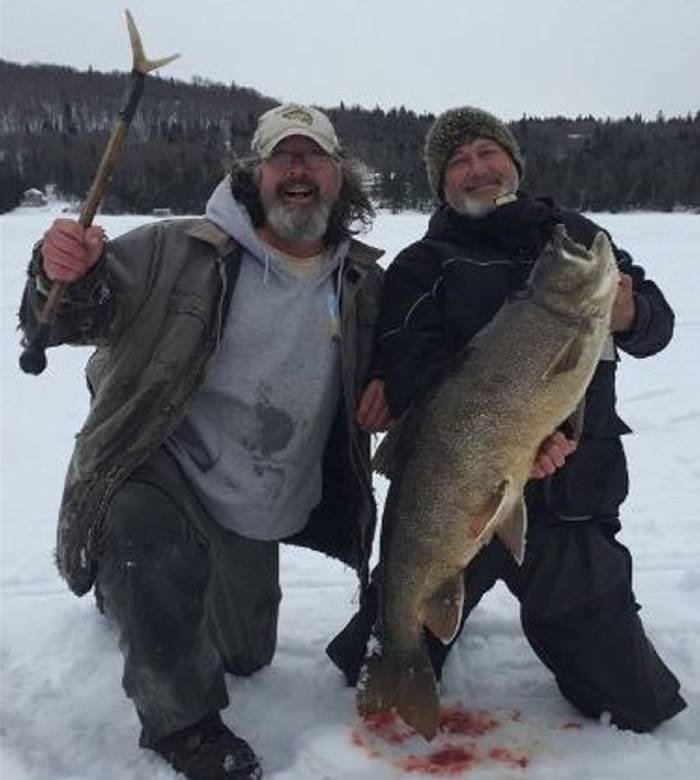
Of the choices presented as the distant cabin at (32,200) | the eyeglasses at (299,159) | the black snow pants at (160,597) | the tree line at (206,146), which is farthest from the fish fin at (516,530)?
the distant cabin at (32,200)

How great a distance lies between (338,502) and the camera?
385 cm

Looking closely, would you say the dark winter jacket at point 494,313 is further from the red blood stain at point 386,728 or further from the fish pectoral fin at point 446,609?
the red blood stain at point 386,728

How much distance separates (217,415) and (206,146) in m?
99.9

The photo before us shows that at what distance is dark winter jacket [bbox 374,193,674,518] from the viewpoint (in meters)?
3.42

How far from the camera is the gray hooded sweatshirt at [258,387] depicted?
3.52 m

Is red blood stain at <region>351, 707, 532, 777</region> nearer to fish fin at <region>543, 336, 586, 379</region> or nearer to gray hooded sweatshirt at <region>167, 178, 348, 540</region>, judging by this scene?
gray hooded sweatshirt at <region>167, 178, 348, 540</region>

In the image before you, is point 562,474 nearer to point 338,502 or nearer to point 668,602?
point 338,502

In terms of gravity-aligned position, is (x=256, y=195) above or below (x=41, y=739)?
above

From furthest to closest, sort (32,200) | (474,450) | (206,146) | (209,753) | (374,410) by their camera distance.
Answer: (206,146), (32,200), (374,410), (209,753), (474,450)

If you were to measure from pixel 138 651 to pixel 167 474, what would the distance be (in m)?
0.61

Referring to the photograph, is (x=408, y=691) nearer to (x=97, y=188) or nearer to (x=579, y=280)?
Result: (x=579, y=280)

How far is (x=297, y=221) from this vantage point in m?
3.54

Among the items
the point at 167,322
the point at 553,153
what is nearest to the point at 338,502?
the point at 167,322

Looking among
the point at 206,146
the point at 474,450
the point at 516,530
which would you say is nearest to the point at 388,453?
the point at 474,450
